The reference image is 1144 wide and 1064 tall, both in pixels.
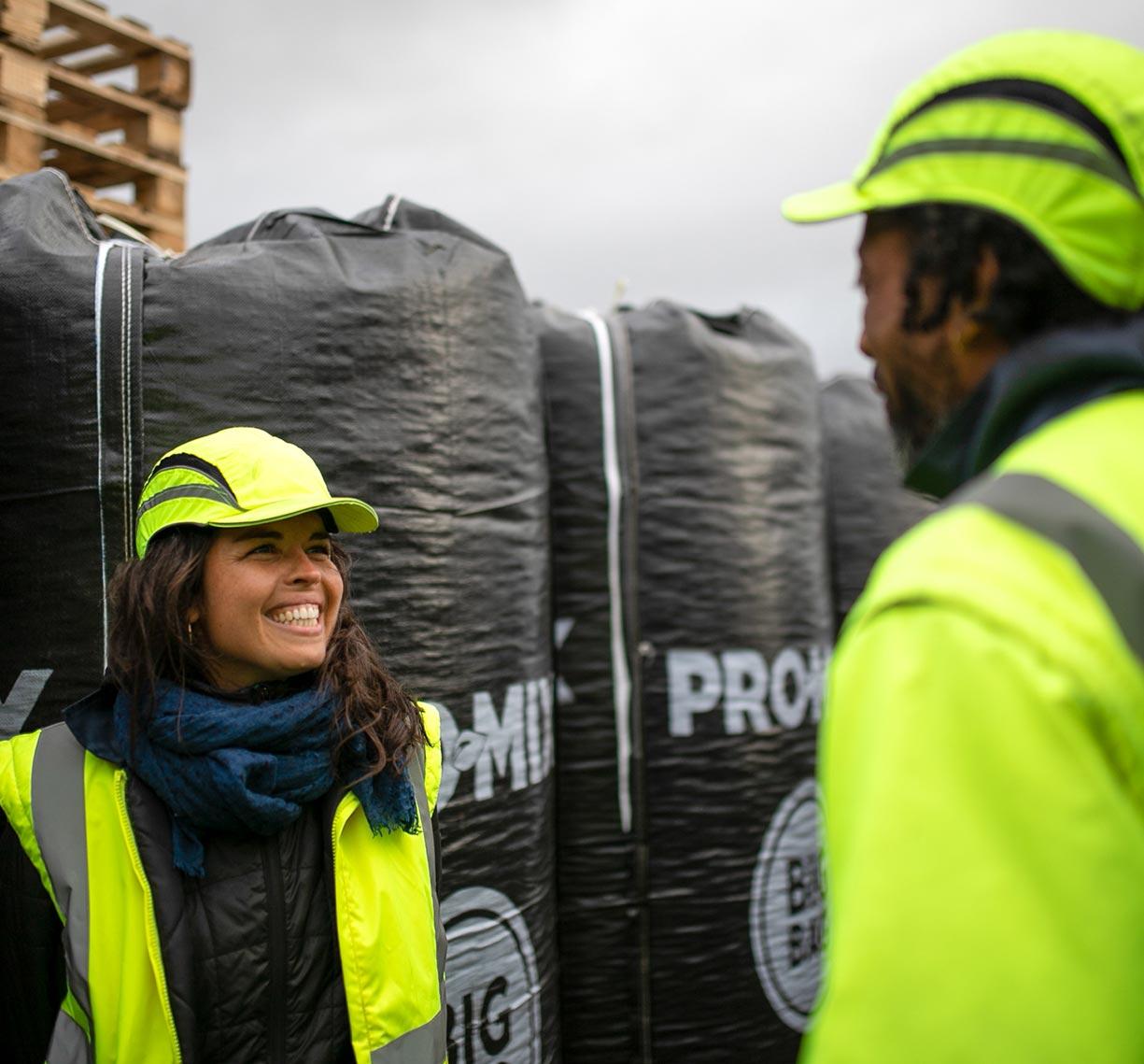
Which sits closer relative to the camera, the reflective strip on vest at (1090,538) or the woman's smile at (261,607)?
the reflective strip on vest at (1090,538)

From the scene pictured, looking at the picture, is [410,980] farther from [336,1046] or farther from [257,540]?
[257,540]

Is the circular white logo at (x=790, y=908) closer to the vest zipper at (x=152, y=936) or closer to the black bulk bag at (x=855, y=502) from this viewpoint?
the black bulk bag at (x=855, y=502)

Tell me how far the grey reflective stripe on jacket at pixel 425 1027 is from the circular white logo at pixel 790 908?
1491 millimetres

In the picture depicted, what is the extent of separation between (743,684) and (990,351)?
2.15 metres

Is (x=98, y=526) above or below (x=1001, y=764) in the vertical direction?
above

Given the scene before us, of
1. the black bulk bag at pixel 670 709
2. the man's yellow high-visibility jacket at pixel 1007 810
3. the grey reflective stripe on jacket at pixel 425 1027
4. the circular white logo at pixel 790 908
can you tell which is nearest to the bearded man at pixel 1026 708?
the man's yellow high-visibility jacket at pixel 1007 810

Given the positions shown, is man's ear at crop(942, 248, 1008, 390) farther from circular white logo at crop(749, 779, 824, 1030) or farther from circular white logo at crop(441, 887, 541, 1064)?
circular white logo at crop(749, 779, 824, 1030)

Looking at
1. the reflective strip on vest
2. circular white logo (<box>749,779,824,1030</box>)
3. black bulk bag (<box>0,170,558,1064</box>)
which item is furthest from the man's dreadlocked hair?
circular white logo (<box>749,779,824,1030</box>)

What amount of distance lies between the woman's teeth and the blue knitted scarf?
12cm

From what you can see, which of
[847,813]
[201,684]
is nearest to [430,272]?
[201,684]

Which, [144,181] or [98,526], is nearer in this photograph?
[98,526]

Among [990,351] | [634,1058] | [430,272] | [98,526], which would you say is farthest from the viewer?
[634,1058]

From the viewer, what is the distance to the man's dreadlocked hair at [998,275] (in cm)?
81

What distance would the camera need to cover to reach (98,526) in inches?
78.7
